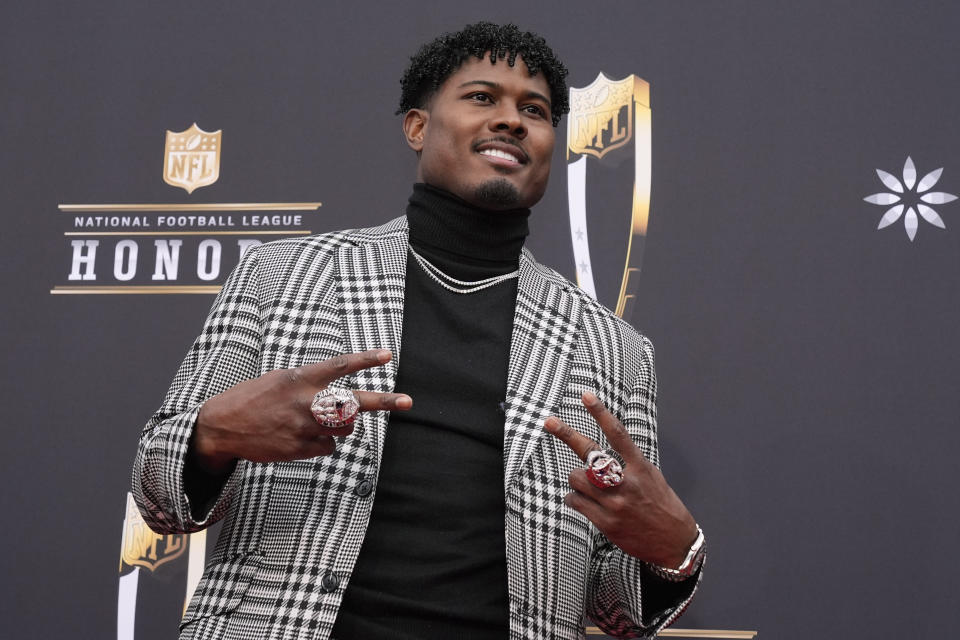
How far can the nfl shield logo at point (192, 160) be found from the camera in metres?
2.45

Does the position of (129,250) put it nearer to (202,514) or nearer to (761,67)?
(202,514)

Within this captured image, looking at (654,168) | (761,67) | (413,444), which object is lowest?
(413,444)

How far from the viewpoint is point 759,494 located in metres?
2.21

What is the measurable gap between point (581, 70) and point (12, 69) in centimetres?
149

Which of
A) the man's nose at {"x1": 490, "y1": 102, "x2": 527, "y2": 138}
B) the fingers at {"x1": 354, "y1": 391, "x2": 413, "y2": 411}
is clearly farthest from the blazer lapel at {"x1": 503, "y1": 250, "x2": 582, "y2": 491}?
the fingers at {"x1": 354, "y1": 391, "x2": 413, "y2": 411}

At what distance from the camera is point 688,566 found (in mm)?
1495

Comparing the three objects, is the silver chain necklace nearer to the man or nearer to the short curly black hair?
the man

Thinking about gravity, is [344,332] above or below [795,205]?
below

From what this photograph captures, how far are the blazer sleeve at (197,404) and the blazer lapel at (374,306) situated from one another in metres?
0.15

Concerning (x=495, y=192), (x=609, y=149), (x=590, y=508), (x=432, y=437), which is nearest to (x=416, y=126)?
(x=495, y=192)

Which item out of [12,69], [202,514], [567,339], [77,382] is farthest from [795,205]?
[12,69]

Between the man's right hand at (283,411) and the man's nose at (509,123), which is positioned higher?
the man's nose at (509,123)

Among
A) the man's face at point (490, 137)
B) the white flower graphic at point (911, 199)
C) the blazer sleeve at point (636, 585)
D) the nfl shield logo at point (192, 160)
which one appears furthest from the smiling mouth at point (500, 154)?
the white flower graphic at point (911, 199)

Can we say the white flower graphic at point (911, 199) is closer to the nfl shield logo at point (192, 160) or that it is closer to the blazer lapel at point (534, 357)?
the blazer lapel at point (534, 357)
